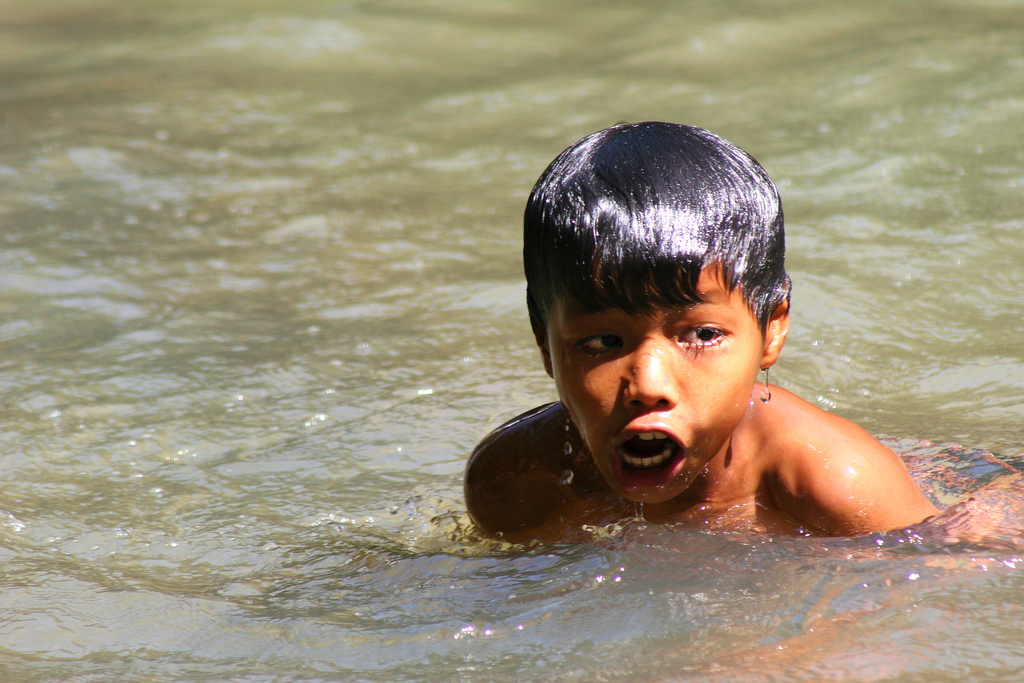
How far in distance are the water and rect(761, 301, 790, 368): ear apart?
0.41 metres

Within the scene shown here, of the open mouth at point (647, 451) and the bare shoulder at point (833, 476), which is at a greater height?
the open mouth at point (647, 451)

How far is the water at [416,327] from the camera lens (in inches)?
91.7

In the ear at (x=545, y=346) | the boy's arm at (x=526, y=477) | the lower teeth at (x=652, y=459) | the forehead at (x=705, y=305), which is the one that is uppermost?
the forehead at (x=705, y=305)

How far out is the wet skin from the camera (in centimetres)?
234

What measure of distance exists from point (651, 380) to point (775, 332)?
45 cm

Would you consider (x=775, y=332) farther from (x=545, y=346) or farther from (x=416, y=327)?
(x=416, y=327)

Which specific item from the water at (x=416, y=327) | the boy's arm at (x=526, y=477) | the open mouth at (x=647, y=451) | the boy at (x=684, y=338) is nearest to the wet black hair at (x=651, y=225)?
the boy at (x=684, y=338)

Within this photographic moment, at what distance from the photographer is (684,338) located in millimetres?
2359

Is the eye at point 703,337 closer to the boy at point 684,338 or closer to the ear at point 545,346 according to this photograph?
the boy at point 684,338

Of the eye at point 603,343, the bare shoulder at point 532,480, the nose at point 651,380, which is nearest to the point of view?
the nose at point 651,380

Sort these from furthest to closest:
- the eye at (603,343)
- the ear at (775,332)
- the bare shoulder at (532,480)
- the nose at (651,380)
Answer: the bare shoulder at (532,480), the ear at (775,332), the eye at (603,343), the nose at (651,380)

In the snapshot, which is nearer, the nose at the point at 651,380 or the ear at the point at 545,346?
the nose at the point at 651,380

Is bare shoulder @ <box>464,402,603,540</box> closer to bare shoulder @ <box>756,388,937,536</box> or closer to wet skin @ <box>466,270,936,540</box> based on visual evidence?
wet skin @ <box>466,270,936,540</box>

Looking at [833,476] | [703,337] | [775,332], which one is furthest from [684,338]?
[833,476]
